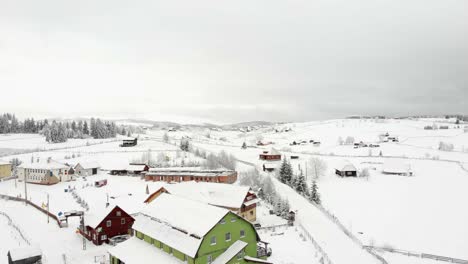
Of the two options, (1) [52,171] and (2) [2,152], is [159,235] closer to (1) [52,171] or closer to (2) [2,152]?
(1) [52,171]

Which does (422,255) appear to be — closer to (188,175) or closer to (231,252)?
(231,252)

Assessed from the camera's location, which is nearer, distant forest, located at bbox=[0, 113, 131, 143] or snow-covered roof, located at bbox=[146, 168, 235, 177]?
snow-covered roof, located at bbox=[146, 168, 235, 177]

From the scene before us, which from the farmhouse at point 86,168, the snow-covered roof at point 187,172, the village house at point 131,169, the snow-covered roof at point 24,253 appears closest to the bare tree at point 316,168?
the snow-covered roof at point 187,172

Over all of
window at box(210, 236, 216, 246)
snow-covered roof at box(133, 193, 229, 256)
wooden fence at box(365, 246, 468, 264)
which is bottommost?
wooden fence at box(365, 246, 468, 264)

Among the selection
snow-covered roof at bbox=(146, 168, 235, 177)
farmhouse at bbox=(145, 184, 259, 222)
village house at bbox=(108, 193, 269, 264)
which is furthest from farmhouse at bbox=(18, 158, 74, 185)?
village house at bbox=(108, 193, 269, 264)

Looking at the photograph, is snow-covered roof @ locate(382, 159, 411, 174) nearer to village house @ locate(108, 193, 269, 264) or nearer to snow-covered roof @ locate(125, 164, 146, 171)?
village house @ locate(108, 193, 269, 264)

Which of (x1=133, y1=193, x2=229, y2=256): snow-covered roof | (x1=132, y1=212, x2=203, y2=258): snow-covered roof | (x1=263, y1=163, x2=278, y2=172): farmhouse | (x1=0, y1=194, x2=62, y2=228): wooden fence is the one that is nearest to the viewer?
(x1=132, y1=212, x2=203, y2=258): snow-covered roof

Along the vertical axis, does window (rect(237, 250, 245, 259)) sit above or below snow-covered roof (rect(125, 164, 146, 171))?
below

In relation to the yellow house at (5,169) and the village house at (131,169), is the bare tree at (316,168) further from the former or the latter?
the yellow house at (5,169)
